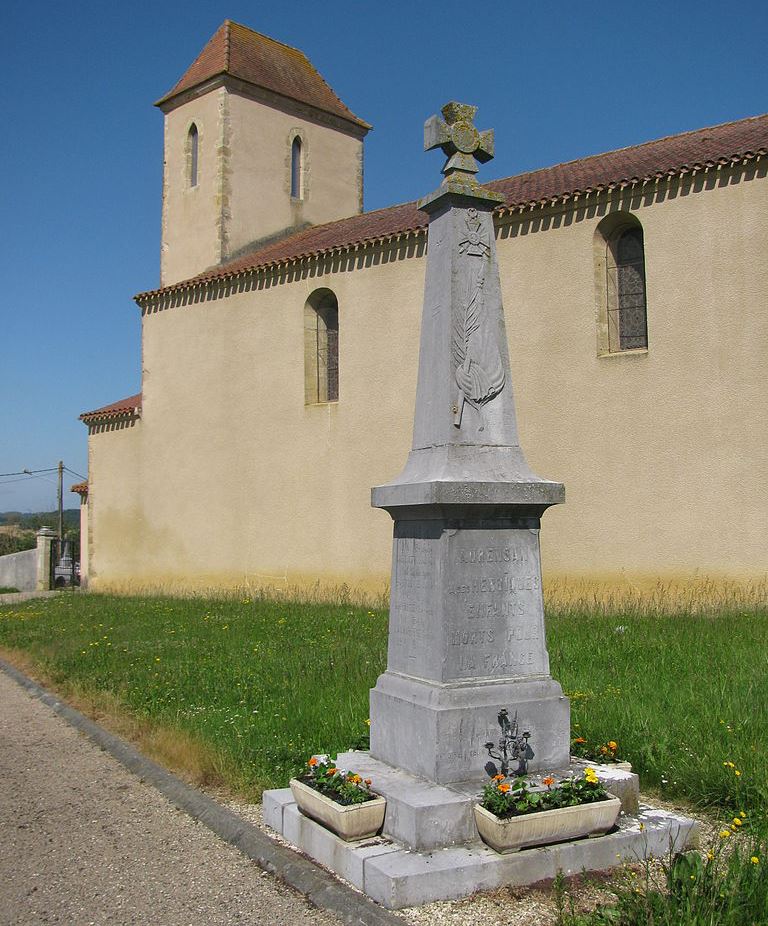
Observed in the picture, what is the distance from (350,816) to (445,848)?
0.47 metres

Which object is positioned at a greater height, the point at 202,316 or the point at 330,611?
the point at 202,316

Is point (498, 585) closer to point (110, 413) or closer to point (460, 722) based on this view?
point (460, 722)

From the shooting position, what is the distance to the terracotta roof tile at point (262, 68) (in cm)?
2197

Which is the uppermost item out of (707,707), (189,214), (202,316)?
(189,214)

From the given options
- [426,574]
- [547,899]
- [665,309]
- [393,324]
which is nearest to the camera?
[547,899]

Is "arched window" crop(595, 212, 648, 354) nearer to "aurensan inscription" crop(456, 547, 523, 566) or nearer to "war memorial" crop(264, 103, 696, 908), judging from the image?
"war memorial" crop(264, 103, 696, 908)

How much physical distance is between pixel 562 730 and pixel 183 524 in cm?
1533

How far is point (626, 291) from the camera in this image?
13.8 metres

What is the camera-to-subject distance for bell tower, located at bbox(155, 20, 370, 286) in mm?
21391

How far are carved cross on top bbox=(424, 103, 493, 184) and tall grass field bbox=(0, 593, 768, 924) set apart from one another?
3607 millimetres

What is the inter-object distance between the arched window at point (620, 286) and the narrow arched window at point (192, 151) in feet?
39.3

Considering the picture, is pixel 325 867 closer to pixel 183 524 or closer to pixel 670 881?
pixel 670 881

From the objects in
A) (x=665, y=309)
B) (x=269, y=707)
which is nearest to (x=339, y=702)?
(x=269, y=707)

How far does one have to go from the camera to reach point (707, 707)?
6301 mm
